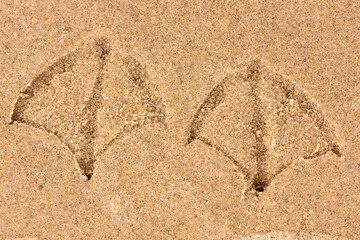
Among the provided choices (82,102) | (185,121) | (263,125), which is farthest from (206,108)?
(82,102)

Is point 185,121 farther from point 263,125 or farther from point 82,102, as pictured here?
point 82,102

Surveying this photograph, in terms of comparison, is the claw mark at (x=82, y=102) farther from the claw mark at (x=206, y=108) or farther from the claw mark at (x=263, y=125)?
the claw mark at (x=263, y=125)

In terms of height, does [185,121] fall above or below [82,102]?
below

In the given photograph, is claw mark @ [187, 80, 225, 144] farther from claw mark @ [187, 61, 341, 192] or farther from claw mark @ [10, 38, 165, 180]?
claw mark @ [10, 38, 165, 180]

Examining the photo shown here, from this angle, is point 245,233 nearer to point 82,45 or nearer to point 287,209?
point 287,209

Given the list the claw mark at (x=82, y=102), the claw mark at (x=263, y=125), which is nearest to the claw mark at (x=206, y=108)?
the claw mark at (x=263, y=125)

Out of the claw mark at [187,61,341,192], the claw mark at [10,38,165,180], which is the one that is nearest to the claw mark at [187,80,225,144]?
the claw mark at [187,61,341,192]

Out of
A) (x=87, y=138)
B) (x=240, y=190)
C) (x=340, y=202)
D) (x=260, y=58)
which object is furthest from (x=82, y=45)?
(x=340, y=202)
